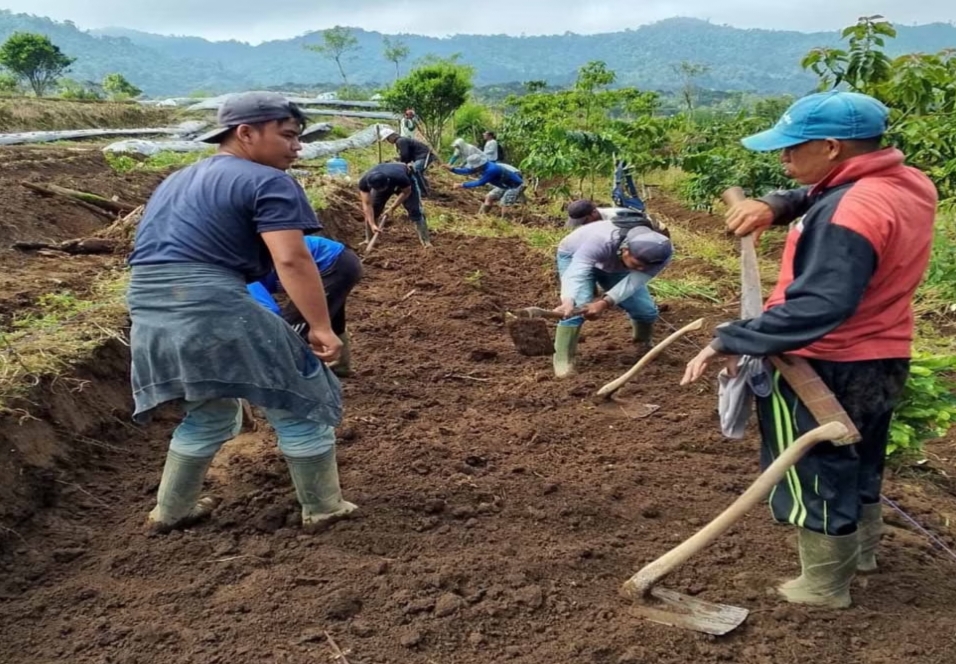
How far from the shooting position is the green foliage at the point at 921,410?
318cm

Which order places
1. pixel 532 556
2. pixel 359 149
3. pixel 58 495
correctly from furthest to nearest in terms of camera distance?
pixel 359 149 < pixel 58 495 < pixel 532 556

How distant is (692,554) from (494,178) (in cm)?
1064

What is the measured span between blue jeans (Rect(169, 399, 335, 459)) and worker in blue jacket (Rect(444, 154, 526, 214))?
31.9 feet

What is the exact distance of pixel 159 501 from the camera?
9.54 ft

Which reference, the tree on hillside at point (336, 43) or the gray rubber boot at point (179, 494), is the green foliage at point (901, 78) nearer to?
the gray rubber boot at point (179, 494)

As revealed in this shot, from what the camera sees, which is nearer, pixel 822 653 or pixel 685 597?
pixel 822 653

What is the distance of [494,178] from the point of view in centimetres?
1248

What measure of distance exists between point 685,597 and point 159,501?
→ 1.93m

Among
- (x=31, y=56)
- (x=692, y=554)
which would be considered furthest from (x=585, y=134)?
(x=31, y=56)

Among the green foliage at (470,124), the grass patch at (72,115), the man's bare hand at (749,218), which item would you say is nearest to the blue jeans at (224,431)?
the man's bare hand at (749,218)

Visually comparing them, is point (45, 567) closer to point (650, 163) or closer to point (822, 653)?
point (822, 653)

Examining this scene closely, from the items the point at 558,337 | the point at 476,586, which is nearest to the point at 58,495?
the point at 476,586

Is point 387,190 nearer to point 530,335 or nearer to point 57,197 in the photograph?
point 57,197

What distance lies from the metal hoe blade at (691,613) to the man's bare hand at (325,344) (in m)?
1.32
